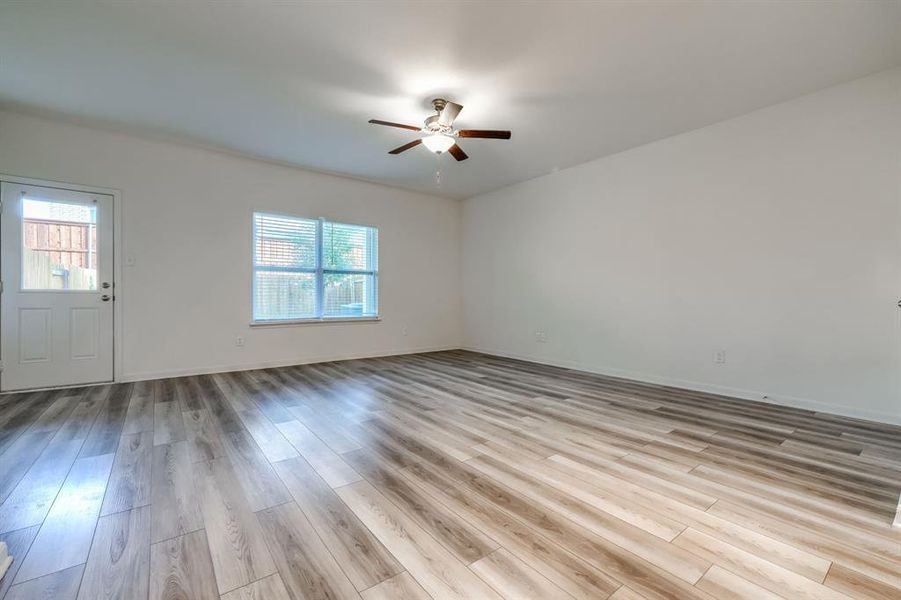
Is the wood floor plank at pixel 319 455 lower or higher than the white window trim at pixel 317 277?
lower

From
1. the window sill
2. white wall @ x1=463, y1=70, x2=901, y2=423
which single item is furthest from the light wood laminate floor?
the window sill

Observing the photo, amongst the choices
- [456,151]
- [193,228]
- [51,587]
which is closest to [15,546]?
[51,587]

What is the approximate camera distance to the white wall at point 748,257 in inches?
121

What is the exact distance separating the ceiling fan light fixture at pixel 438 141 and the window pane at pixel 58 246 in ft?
12.4

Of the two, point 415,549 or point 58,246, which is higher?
point 58,246

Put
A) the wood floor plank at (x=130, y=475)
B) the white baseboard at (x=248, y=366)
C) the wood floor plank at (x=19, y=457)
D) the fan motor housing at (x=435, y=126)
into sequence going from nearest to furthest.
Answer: the wood floor plank at (x=130, y=475) < the wood floor plank at (x=19, y=457) < the fan motor housing at (x=435, y=126) < the white baseboard at (x=248, y=366)

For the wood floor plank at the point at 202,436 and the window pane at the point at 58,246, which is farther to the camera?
the window pane at the point at 58,246

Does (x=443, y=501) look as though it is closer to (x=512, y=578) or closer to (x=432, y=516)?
(x=432, y=516)

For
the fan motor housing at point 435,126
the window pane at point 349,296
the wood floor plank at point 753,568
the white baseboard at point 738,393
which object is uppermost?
the fan motor housing at point 435,126

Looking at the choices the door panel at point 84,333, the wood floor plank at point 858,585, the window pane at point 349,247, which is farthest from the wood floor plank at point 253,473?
the window pane at point 349,247

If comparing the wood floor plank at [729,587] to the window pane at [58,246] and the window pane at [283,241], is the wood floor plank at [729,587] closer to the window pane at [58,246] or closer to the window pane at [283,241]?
the window pane at [283,241]

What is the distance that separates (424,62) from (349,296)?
3.82 meters

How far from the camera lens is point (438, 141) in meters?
3.45

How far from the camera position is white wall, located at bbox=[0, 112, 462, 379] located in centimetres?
404
